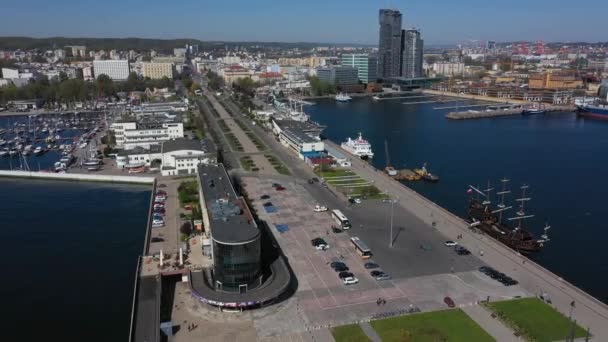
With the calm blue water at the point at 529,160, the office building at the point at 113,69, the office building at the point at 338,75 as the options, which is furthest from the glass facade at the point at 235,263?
the office building at the point at 113,69

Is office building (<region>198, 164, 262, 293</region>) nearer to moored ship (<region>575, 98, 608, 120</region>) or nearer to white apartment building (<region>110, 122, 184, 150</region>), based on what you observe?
white apartment building (<region>110, 122, 184, 150</region>)

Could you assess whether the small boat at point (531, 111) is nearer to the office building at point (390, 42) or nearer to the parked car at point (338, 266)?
the office building at point (390, 42)

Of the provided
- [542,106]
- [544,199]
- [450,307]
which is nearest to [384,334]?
[450,307]

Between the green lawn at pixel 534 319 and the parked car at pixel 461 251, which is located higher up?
the parked car at pixel 461 251

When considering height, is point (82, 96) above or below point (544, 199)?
above

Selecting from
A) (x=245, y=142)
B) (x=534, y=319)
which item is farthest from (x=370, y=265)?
(x=245, y=142)

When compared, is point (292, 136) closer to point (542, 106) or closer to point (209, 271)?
point (209, 271)

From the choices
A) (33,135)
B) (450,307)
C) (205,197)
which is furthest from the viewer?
(33,135)
